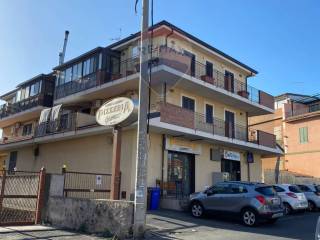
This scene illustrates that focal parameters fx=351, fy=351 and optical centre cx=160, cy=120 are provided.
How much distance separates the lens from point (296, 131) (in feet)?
126

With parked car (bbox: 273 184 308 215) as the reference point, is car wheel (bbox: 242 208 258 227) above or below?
below

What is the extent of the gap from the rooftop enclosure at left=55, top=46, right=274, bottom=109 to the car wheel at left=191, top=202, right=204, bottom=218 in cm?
716

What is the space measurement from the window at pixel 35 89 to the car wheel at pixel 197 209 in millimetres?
17560

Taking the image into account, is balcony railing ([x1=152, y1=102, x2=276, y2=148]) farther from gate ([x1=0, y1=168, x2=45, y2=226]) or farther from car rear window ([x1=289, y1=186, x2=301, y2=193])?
gate ([x1=0, y1=168, x2=45, y2=226])

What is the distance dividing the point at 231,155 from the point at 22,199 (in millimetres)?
14890

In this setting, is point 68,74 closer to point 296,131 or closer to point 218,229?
point 218,229

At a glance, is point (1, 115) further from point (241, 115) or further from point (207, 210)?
point (207, 210)

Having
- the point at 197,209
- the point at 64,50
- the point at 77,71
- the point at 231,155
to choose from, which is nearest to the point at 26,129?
the point at 64,50

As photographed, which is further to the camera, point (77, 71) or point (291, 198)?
point (77, 71)

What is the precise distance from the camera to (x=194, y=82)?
20.0 meters

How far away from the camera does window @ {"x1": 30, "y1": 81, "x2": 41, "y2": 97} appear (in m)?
28.3

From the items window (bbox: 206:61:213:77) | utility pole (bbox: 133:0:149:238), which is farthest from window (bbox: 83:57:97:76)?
utility pole (bbox: 133:0:149:238)

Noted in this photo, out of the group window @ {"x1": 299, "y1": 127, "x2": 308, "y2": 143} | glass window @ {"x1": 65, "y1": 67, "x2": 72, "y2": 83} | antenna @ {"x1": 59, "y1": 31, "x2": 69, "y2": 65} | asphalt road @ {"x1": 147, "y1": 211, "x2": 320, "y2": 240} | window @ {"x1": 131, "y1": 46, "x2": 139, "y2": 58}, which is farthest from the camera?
window @ {"x1": 299, "y1": 127, "x2": 308, "y2": 143}

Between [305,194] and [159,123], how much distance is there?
10088 mm
